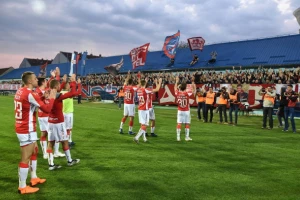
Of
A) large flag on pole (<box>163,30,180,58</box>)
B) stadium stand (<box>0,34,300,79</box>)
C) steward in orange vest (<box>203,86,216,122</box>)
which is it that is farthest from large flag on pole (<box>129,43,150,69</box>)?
steward in orange vest (<box>203,86,216,122</box>)

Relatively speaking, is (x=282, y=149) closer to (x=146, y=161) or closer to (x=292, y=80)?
(x=146, y=161)

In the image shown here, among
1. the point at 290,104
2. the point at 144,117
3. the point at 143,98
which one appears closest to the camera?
the point at 144,117

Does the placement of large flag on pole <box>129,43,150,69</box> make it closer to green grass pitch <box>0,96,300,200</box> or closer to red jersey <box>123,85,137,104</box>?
red jersey <box>123,85,137,104</box>

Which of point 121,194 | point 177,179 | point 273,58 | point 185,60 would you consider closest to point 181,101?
point 177,179

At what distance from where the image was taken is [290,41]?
1341 inches

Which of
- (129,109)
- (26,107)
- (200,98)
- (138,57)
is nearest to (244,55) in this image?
(138,57)

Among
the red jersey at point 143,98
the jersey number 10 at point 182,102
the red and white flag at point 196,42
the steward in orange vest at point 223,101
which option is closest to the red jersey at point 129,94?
the red jersey at point 143,98

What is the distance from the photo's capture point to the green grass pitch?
5.91m

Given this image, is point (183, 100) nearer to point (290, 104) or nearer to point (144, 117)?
point (144, 117)

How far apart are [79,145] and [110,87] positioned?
2873 centimetres

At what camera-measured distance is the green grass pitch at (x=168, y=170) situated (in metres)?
5.91

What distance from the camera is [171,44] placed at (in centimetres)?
3534

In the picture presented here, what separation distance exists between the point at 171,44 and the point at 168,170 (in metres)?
29.2

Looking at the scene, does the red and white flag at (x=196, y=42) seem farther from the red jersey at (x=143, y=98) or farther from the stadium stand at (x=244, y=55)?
the red jersey at (x=143, y=98)
